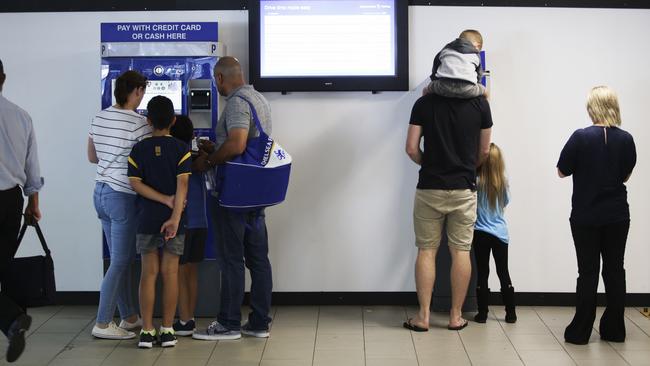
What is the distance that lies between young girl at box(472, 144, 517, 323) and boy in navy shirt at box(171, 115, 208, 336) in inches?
63.8

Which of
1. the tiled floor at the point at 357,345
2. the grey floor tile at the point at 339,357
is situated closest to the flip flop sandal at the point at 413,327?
the tiled floor at the point at 357,345

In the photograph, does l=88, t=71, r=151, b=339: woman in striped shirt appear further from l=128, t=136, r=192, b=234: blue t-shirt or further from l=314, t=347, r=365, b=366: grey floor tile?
l=314, t=347, r=365, b=366: grey floor tile

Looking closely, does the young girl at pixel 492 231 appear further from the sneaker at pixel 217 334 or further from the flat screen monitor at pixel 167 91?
the flat screen monitor at pixel 167 91

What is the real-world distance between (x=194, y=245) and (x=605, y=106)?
2.33m

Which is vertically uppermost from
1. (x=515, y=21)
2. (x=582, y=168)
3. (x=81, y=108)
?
(x=515, y=21)

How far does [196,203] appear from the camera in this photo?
4.67 m

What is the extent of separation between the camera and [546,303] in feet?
18.6

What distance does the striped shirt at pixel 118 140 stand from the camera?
4699 millimetres

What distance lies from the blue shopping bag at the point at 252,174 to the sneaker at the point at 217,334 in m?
0.72

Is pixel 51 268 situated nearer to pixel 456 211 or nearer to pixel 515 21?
pixel 456 211

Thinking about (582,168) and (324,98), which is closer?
(582,168)

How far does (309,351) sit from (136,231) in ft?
3.75

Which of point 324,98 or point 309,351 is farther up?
point 324,98

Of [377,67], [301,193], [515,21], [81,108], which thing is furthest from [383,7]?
[81,108]
